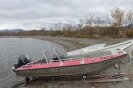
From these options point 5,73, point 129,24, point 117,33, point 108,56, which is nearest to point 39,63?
point 108,56

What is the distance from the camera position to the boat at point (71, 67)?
566 inches

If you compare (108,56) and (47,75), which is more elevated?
(108,56)

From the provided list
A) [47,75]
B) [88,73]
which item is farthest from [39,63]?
[88,73]

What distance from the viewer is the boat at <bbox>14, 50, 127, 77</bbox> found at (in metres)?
14.4

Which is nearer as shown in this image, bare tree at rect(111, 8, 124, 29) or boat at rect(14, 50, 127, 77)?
boat at rect(14, 50, 127, 77)

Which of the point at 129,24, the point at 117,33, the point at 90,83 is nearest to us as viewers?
the point at 90,83

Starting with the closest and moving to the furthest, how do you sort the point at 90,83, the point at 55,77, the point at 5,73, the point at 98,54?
1. the point at 90,83
2. the point at 55,77
3. the point at 98,54
4. the point at 5,73

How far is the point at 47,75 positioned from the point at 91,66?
254 centimetres

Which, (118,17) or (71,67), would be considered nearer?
(71,67)

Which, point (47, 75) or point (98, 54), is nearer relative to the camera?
point (47, 75)

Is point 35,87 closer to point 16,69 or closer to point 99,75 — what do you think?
point 16,69

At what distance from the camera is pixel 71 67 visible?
14398 mm

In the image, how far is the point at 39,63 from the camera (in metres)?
15.1

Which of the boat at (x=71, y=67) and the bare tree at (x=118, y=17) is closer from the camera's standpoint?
the boat at (x=71, y=67)
